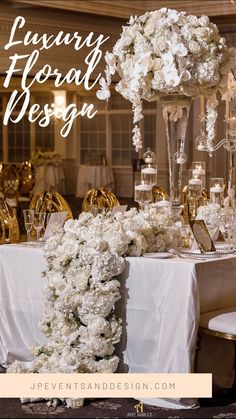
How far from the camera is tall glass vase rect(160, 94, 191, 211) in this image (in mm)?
5008

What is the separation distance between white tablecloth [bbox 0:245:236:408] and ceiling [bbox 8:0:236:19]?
6412 mm

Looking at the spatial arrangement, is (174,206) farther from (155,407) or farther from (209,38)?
(155,407)

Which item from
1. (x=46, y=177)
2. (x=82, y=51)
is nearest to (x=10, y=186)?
(x=82, y=51)

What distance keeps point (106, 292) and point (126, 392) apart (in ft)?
1.66

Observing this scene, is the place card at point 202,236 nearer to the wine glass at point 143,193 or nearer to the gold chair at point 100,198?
the wine glass at point 143,193

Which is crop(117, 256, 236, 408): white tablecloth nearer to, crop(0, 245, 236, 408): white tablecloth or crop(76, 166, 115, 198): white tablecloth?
crop(0, 245, 236, 408): white tablecloth

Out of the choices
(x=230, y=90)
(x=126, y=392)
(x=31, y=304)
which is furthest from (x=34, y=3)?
(x=126, y=392)

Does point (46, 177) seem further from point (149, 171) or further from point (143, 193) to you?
point (143, 193)

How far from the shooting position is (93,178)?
52.8ft

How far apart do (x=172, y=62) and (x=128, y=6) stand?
679cm

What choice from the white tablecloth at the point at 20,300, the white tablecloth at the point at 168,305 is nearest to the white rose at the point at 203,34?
the white tablecloth at the point at 168,305

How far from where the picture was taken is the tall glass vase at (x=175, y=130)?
16.4 feet

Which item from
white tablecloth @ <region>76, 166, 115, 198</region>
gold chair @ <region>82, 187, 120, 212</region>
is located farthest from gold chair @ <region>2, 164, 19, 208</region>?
gold chair @ <region>82, 187, 120, 212</region>

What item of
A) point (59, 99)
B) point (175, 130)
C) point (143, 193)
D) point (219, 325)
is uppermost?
point (59, 99)
